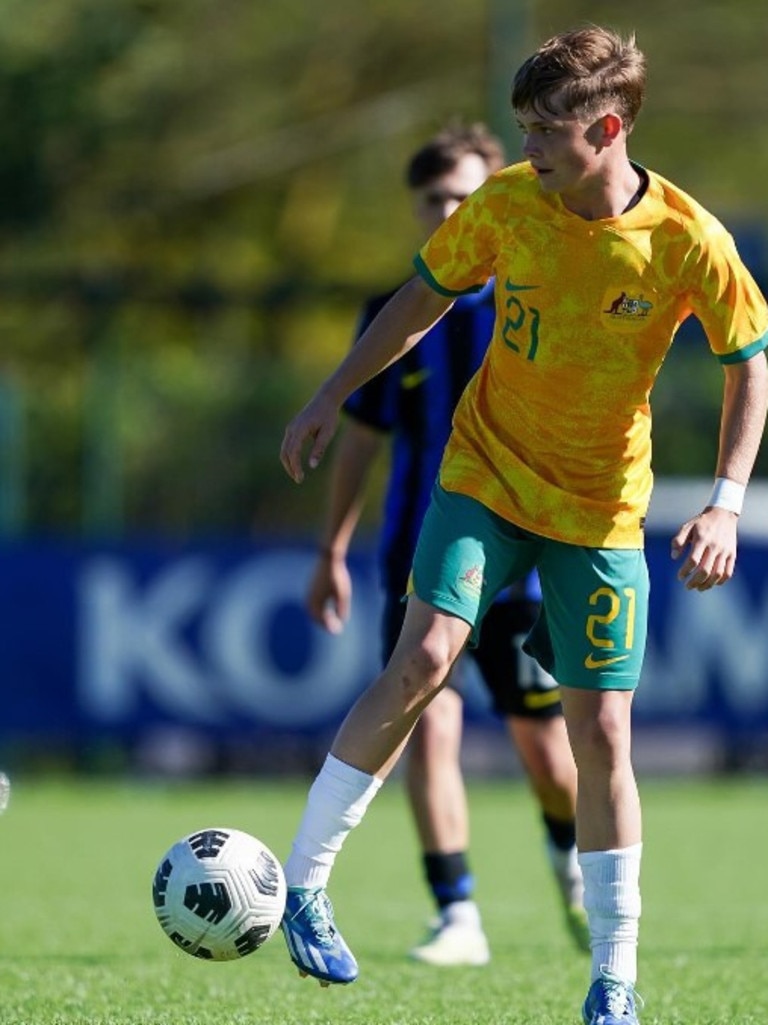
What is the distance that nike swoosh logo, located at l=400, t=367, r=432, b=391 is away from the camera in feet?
22.3

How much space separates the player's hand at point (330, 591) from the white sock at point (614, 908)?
2111 mm

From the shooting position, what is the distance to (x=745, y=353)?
4852 mm

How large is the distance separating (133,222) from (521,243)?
18517 mm

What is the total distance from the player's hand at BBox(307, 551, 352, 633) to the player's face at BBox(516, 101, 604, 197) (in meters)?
2.33

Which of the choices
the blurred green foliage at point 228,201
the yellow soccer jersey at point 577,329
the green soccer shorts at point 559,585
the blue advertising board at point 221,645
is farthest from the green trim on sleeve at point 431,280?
the blue advertising board at point 221,645

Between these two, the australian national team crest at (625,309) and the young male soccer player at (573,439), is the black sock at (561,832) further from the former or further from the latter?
the australian national team crest at (625,309)

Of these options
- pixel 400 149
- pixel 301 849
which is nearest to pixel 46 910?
pixel 301 849

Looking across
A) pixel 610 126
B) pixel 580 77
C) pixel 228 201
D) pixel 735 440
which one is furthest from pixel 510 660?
pixel 228 201

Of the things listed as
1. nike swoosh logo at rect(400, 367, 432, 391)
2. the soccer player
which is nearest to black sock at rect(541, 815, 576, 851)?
the soccer player

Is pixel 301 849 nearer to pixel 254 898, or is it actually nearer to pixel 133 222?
pixel 254 898

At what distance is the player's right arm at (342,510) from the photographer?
6.83 metres

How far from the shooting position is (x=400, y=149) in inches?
990

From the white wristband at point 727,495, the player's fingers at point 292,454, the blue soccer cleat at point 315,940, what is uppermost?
the player's fingers at point 292,454

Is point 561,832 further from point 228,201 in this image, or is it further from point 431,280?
point 228,201
